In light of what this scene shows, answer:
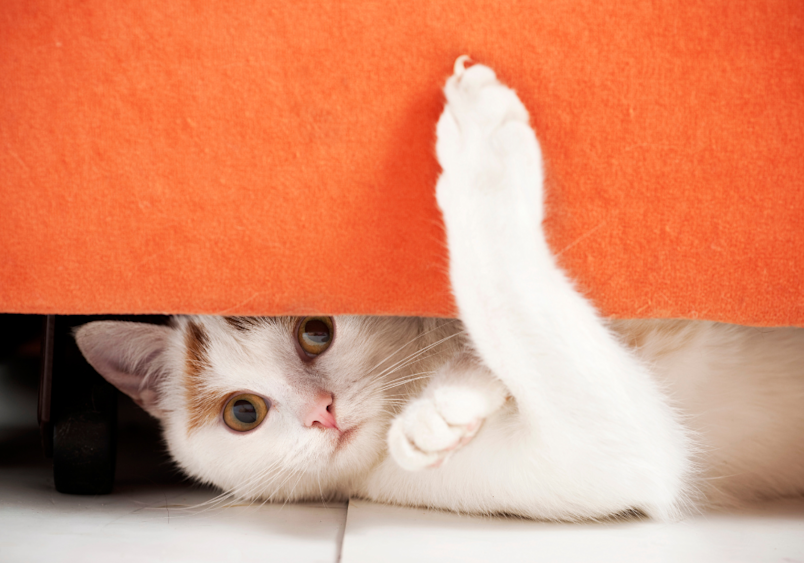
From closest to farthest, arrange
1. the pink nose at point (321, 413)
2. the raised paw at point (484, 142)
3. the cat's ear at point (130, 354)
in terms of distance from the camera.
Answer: the raised paw at point (484, 142) → the pink nose at point (321, 413) → the cat's ear at point (130, 354)

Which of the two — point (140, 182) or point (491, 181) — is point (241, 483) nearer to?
point (140, 182)

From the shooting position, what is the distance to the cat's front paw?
0.80 metres

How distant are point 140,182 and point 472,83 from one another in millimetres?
451

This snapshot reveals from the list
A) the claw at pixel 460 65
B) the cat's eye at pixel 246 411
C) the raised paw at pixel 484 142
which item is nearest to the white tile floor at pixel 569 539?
the cat's eye at pixel 246 411

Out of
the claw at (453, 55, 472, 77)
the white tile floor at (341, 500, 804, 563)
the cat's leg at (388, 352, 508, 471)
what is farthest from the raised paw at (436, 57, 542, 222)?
the white tile floor at (341, 500, 804, 563)

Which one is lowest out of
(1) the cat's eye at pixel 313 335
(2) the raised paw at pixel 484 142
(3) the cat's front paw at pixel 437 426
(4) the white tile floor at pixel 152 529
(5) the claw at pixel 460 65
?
(4) the white tile floor at pixel 152 529

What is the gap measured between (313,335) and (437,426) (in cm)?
32

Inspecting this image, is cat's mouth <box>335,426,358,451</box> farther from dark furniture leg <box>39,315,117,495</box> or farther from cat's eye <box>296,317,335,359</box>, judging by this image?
dark furniture leg <box>39,315,117,495</box>

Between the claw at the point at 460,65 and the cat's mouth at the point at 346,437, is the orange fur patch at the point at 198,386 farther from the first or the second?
the claw at the point at 460,65

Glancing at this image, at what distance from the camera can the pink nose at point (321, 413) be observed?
94cm

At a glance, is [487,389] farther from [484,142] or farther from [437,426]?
[484,142]

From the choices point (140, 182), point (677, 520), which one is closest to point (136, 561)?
point (140, 182)

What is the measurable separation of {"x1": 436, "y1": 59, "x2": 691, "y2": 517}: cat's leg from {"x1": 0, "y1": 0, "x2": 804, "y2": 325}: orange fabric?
38mm

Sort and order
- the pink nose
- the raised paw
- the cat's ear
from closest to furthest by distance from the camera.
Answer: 1. the raised paw
2. the pink nose
3. the cat's ear
